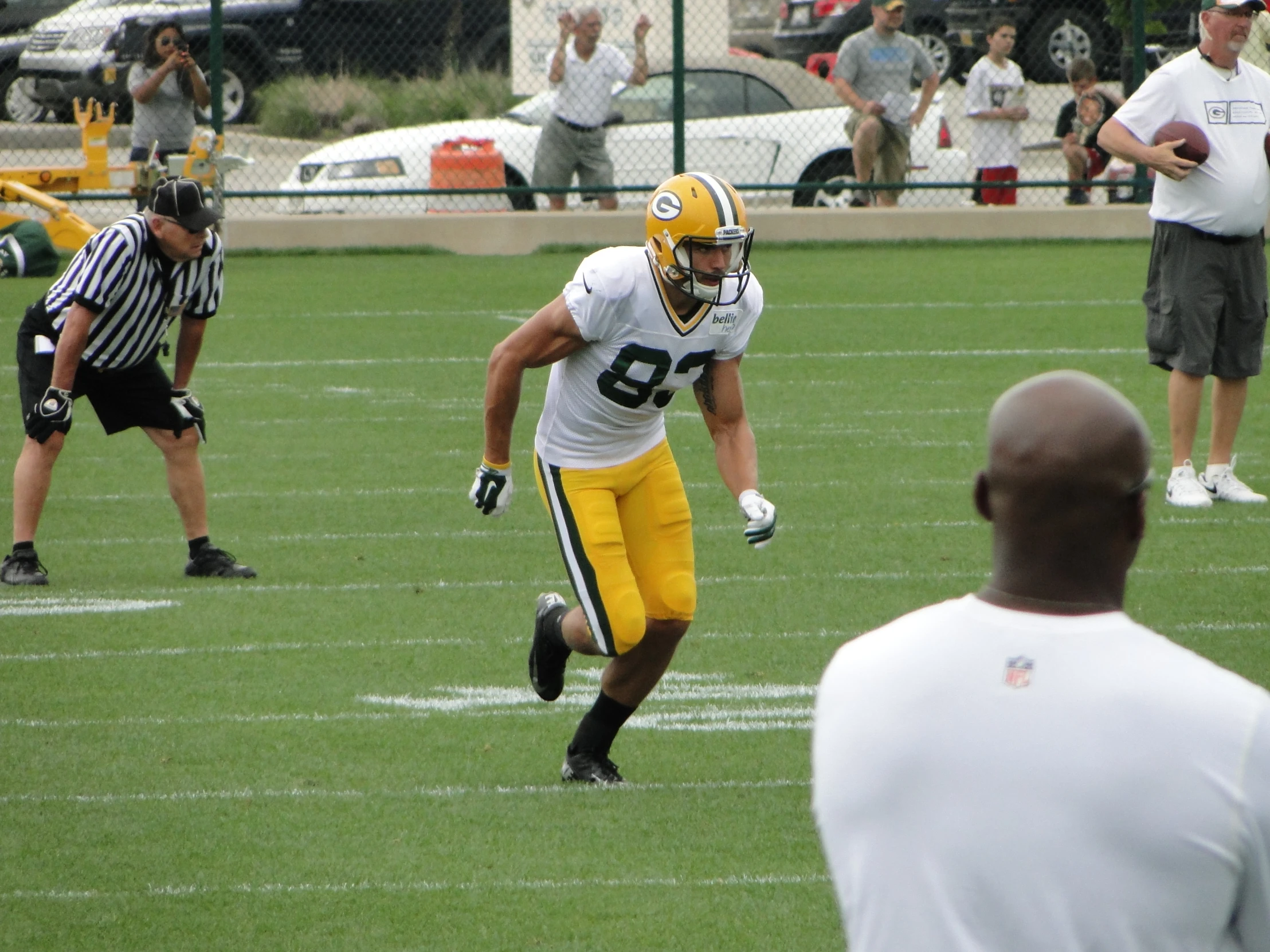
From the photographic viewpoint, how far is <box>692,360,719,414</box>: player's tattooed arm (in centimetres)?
559

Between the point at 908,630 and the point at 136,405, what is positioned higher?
the point at 908,630

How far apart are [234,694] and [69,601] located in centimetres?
152

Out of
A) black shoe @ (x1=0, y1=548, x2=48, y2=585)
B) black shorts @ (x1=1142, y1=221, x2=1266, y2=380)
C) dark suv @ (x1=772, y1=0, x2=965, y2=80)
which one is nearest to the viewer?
black shoe @ (x1=0, y1=548, x2=48, y2=585)

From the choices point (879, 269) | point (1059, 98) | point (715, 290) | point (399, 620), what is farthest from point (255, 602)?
point (1059, 98)

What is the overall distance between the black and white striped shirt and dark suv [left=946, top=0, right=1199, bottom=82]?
47.3ft

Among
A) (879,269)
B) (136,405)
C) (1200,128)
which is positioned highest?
(1200,128)

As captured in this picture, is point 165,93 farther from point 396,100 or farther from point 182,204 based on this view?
point 182,204

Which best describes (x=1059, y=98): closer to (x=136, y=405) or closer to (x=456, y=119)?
(x=456, y=119)

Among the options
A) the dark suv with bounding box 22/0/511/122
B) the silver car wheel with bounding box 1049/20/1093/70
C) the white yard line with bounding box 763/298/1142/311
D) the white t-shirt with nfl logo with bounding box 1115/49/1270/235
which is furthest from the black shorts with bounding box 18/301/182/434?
the silver car wheel with bounding box 1049/20/1093/70

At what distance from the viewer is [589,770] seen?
5.29 m

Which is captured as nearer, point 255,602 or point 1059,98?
point 255,602

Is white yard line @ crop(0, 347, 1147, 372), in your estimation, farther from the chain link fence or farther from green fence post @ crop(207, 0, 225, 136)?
green fence post @ crop(207, 0, 225, 136)

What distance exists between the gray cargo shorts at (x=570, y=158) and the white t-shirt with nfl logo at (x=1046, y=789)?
1500 centimetres

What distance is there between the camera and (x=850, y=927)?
79.4 inches
